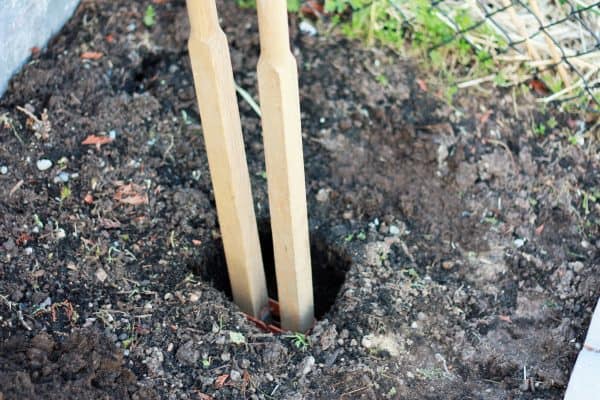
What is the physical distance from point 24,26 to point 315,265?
1113 mm

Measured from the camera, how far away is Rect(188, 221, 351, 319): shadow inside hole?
2352 millimetres

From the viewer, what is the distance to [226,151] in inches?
74.3

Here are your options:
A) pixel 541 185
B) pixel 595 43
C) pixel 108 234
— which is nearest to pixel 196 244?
pixel 108 234

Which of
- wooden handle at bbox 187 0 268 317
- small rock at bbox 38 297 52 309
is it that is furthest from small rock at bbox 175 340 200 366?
small rock at bbox 38 297 52 309

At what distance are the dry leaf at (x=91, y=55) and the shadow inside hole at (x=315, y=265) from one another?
29.5 inches

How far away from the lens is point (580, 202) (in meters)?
2.54

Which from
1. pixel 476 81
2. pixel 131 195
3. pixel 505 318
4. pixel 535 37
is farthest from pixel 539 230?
pixel 131 195

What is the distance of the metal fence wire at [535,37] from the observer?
9.03ft

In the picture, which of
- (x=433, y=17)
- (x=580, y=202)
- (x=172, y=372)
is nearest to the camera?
(x=172, y=372)

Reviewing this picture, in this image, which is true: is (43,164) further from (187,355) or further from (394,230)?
(394,230)

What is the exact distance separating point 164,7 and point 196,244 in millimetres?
955

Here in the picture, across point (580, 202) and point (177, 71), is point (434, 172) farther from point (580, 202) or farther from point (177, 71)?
point (177, 71)

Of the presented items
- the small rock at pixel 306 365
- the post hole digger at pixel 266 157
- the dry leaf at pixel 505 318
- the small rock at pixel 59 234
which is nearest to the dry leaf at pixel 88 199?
the small rock at pixel 59 234

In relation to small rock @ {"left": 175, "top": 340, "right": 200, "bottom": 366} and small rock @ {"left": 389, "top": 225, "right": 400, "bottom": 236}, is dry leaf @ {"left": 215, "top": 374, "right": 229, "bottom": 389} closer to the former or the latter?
small rock @ {"left": 175, "top": 340, "right": 200, "bottom": 366}
